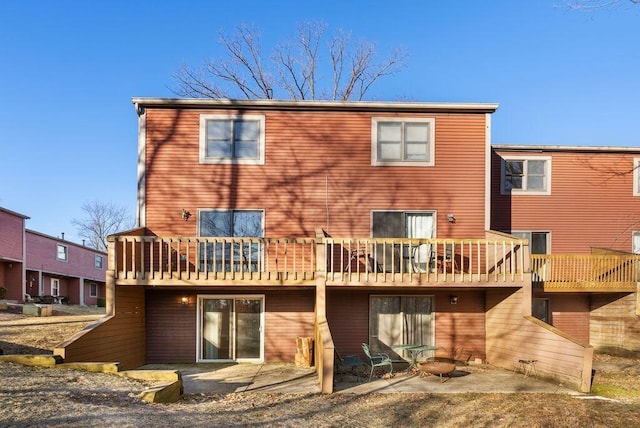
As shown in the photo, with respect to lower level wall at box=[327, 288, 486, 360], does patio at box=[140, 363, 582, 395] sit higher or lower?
lower

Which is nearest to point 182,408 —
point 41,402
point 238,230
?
point 41,402

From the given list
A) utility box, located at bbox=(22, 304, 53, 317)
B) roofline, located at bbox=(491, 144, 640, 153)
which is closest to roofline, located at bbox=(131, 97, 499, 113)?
roofline, located at bbox=(491, 144, 640, 153)

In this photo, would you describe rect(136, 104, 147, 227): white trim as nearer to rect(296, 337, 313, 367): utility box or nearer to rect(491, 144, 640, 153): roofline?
rect(296, 337, 313, 367): utility box

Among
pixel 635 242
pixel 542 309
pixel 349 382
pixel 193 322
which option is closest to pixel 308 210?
pixel 193 322

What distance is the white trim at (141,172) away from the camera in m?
14.4

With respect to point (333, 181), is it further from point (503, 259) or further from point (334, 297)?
point (503, 259)

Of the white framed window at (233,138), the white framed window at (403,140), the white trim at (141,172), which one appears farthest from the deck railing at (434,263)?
the white trim at (141,172)

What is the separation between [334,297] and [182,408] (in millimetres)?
6758

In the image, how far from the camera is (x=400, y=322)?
14.7 metres

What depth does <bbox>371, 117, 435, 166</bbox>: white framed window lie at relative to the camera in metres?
14.9

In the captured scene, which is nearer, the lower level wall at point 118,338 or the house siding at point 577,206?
the lower level wall at point 118,338

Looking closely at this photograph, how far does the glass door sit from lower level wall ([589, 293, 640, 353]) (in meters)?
10.2

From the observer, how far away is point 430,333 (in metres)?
14.7

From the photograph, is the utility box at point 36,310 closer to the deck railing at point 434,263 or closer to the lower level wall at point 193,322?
the lower level wall at point 193,322
